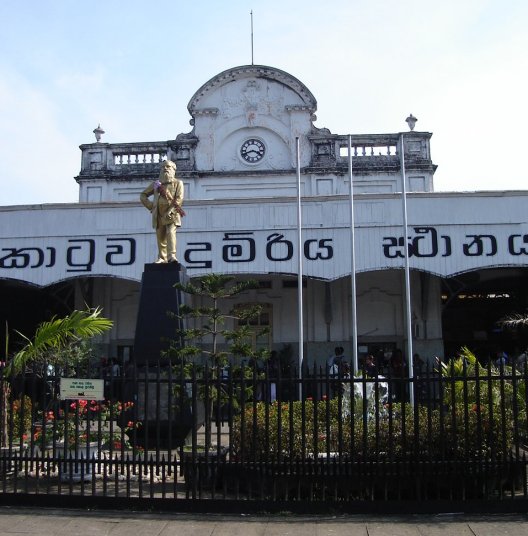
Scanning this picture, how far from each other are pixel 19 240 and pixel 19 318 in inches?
→ 189

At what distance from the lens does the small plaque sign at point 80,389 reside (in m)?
7.16

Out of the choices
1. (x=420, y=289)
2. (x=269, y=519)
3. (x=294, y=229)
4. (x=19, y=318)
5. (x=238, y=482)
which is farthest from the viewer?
(x=19, y=318)

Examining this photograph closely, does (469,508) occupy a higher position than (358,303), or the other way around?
(358,303)

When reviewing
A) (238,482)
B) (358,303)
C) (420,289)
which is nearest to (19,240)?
(358,303)

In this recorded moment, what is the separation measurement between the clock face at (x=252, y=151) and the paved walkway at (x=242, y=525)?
773 inches

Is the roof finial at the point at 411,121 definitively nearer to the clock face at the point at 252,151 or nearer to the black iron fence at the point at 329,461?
the clock face at the point at 252,151

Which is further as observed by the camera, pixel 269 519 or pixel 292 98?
pixel 292 98

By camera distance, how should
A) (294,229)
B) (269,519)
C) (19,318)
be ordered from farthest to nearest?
(19,318)
(294,229)
(269,519)

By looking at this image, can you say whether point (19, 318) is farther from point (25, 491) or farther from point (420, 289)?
point (25, 491)

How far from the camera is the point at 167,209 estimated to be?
465 inches

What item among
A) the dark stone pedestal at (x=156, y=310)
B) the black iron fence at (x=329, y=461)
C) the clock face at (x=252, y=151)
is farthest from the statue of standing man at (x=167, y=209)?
the clock face at (x=252, y=151)

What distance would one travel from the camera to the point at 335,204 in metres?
20.0

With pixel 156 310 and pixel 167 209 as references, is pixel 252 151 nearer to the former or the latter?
pixel 167 209

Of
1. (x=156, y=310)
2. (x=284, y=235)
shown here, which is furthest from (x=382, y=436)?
(x=284, y=235)
